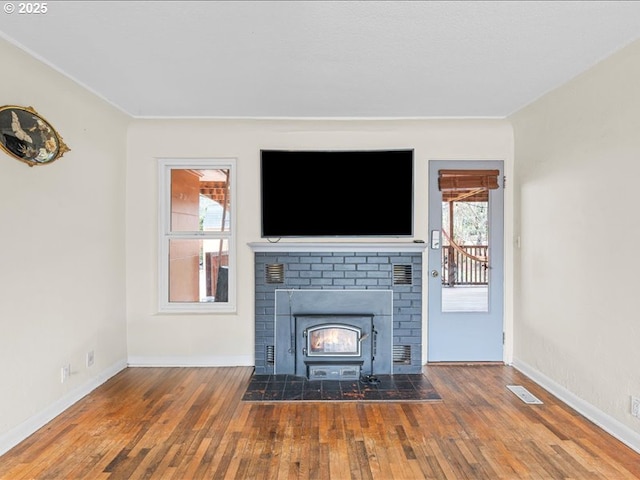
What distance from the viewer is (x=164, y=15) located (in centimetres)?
197

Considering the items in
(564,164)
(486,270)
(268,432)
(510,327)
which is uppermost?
(564,164)

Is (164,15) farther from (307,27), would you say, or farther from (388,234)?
(388,234)

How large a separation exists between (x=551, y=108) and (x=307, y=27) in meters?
2.30

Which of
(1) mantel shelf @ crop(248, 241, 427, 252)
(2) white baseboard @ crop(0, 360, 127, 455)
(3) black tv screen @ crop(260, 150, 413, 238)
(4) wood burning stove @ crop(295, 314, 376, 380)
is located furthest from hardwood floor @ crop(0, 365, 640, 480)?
(3) black tv screen @ crop(260, 150, 413, 238)

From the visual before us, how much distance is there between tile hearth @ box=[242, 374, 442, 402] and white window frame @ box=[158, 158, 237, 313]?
917 millimetres

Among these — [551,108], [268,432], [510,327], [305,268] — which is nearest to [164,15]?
[305,268]

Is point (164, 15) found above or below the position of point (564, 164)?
above

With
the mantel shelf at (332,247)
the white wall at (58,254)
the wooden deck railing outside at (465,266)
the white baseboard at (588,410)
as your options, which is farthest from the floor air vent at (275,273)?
the white baseboard at (588,410)

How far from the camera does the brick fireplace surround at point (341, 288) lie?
367cm

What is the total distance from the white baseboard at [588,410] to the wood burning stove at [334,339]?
148 cm

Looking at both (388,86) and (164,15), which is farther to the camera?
(388,86)

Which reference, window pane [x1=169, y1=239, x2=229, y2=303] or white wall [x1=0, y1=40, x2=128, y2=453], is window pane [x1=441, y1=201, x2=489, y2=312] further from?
white wall [x1=0, y1=40, x2=128, y2=453]

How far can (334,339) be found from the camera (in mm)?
3621

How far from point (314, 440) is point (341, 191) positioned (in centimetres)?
220
